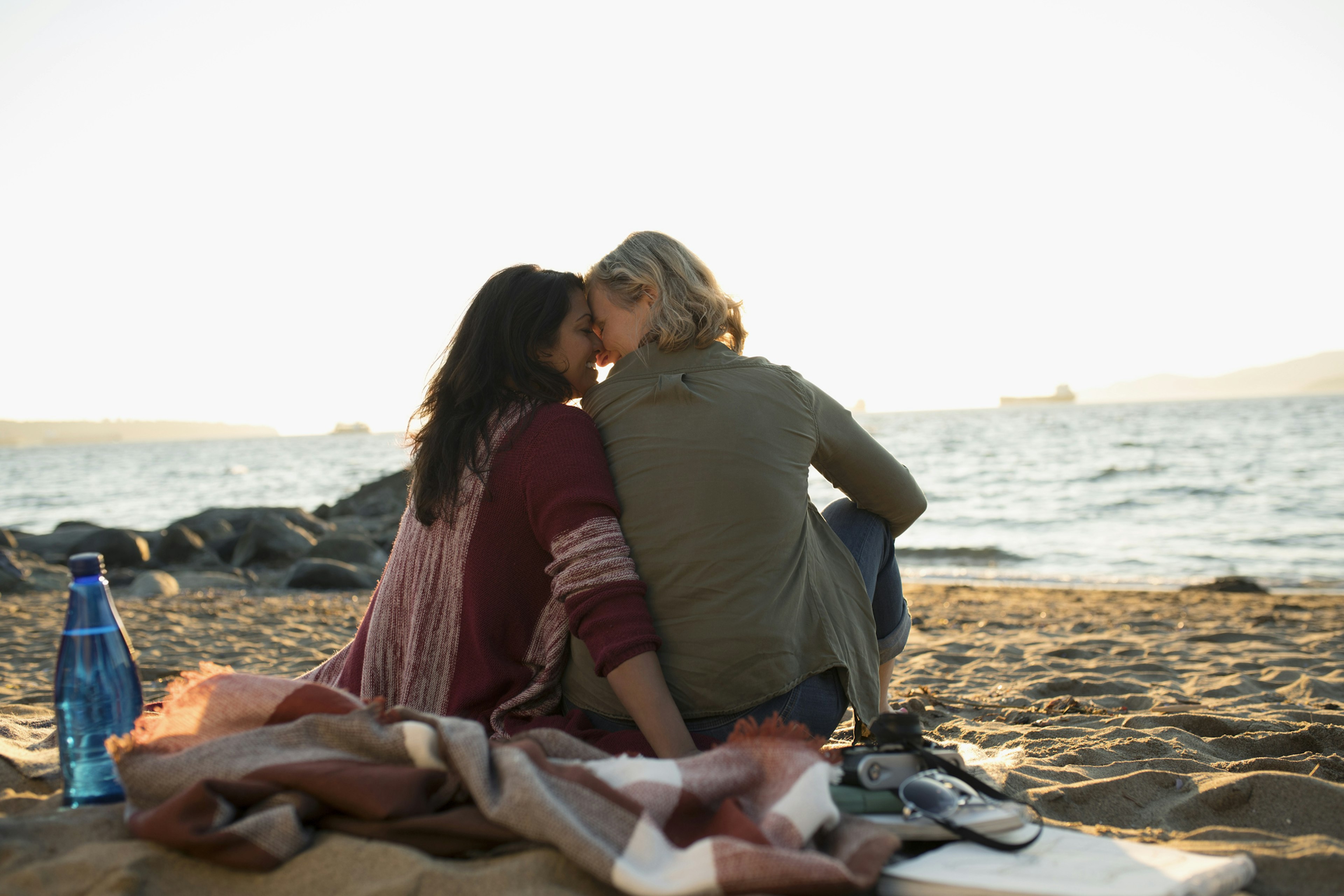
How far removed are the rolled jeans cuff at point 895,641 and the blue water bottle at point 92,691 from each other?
1968 mm

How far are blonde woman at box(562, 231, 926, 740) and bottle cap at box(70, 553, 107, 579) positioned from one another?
104 cm

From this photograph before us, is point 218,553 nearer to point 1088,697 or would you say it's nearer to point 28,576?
point 28,576

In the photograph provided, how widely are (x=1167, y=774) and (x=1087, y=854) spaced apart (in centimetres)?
104

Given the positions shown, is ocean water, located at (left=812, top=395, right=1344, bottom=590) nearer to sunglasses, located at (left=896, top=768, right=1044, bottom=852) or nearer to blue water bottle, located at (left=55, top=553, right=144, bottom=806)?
sunglasses, located at (left=896, top=768, right=1044, bottom=852)

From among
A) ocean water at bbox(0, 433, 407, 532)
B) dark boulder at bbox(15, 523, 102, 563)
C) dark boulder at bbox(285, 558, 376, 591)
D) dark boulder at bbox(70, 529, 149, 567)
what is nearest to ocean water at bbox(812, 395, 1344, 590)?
dark boulder at bbox(285, 558, 376, 591)

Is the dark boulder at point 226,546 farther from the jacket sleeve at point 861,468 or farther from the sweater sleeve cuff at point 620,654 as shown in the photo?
the sweater sleeve cuff at point 620,654

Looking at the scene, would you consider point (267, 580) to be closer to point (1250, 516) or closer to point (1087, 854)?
point (1087, 854)

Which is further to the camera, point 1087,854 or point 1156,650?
point 1156,650

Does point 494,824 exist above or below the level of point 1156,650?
above

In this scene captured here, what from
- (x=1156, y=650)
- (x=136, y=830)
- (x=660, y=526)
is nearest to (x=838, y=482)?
(x=660, y=526)

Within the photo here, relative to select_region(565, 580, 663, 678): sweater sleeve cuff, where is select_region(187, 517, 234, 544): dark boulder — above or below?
below

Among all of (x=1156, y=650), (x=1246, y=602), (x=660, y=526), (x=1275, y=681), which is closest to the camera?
(x=660, y=526)

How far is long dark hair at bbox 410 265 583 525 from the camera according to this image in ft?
7.40

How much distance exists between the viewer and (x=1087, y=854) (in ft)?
5.53
